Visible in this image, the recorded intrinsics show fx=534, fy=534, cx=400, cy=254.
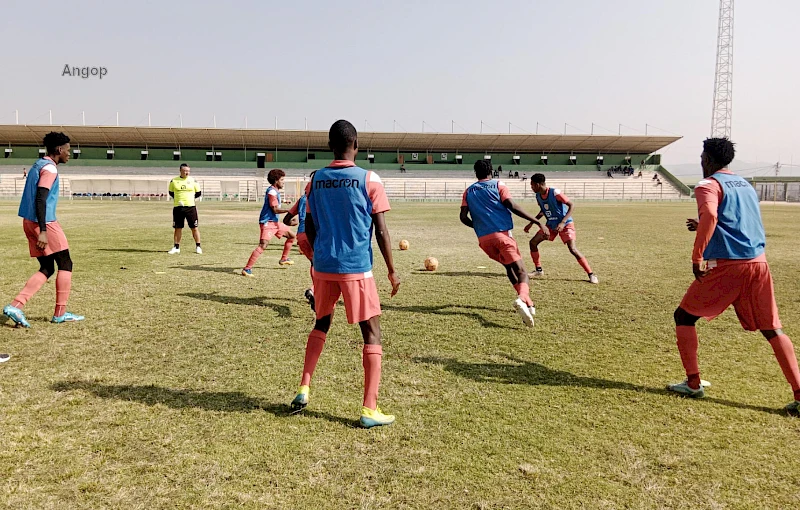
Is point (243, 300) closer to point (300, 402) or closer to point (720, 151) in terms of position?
point (300, 402)

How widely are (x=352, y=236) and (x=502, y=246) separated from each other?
4010 mm

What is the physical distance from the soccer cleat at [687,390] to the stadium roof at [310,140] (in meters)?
60.5

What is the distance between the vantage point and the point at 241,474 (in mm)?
3242

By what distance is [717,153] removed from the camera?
14.8 feet

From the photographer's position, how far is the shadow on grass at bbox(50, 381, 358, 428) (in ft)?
13.7

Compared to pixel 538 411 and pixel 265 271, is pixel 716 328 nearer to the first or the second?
pixel 538 411

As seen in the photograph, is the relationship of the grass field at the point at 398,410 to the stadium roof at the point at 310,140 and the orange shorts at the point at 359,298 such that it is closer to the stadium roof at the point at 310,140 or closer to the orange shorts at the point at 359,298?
the orange shorts at the point at 359,298

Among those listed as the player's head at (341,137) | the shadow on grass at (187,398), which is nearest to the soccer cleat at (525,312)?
the shadow on grass at (187,398)

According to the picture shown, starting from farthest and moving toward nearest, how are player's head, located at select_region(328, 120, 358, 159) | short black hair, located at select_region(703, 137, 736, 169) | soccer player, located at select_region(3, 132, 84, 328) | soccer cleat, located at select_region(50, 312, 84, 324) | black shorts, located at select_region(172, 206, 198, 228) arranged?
1. black shorts, located at select_region(172, 206, 198, 228)
2. soccer cleat, located at select_region(50, 312, 84, 324)
3. soccer player, located at select_region(3, 132, 84, 328)
4. short black hair, located at select_region(703, 137, 736, 169)
5. player's head, located at select_region(328, 120, 358, 159)

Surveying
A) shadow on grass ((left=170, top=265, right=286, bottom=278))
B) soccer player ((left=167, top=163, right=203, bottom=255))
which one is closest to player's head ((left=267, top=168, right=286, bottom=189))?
shadow on grass ((left=170, top=265, right=286, bottom=278))

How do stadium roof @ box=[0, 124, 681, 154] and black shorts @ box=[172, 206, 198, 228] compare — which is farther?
stadium roof @ box=[0, 124, 681, 154]

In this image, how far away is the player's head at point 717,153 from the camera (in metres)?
4.50

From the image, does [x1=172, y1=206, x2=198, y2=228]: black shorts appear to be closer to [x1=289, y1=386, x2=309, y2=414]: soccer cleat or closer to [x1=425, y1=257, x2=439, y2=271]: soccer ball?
[x1=425, y1=257, x2=439, y2=271]: soccer ball

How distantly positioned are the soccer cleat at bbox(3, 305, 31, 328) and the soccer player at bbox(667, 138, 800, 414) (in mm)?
7276
